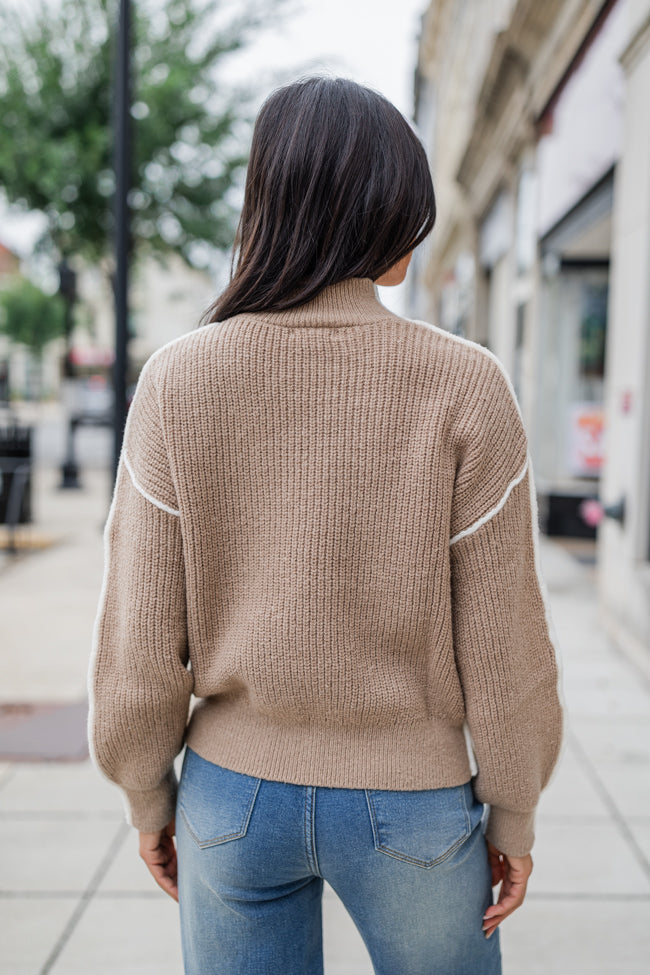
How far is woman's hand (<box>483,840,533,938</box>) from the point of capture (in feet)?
4.54

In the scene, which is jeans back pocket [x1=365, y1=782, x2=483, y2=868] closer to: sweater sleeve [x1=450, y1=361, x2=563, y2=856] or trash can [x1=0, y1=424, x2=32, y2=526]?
sweater sleeve [x1=450, y1=361, x2=563, y2=856]

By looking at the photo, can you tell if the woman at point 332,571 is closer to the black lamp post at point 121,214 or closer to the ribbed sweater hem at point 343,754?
the ribbed sweater hem at point 343,754

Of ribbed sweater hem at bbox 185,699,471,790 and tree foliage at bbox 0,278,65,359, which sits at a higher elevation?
tree foliage at bbox 0,278,65,359

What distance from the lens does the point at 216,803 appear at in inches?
52.9

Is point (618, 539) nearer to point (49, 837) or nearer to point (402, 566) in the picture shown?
point (49, 837)

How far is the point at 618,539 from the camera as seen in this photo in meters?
5.82

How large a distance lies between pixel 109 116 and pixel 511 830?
16.4 metres

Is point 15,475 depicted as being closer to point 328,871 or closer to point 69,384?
point 69,384

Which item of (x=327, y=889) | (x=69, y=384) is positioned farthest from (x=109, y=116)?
(x=327, y=889)

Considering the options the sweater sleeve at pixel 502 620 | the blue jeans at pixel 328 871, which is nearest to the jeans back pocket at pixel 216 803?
the blue jeans at pixel 328 871

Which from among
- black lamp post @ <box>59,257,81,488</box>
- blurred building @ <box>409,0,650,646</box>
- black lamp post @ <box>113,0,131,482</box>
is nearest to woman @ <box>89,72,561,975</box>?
blurred building @ <box>409,0,650,646</box>

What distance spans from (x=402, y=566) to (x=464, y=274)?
17065 millimetres

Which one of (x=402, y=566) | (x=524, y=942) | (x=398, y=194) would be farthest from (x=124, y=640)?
(x=524, y=942)

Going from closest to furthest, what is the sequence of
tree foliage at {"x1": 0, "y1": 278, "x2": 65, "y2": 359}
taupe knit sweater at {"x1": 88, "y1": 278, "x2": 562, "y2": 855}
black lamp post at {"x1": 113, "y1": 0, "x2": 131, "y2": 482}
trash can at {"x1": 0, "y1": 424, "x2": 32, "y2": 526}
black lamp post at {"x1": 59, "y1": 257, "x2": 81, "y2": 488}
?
taupe knit sweater at {"x1": 88, "y1": 278, "x2": 562, "y2": 855} → black lamp post at {"x1": 113, "y1": 0, "x2": 131, "y2": 482} → trash can at {"x1": 0, "y1": 424, "x2": 32, "y2": 526} → black lamp post at {"x1": 59, "y1": 257, "x2": 81, "y2": 488} → tree foliage at {"x1": 0, "y1": 278, "x2": 65, "y2": 359}
